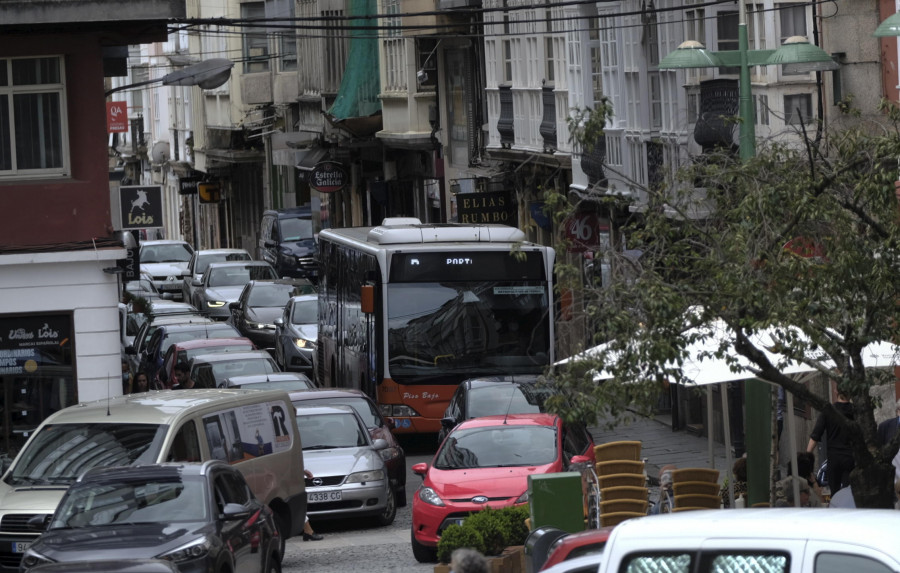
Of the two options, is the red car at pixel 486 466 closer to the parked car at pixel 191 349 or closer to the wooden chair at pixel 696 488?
the wooden chair at pixel 696 488

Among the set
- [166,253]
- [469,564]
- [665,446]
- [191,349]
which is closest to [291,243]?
[166,253]

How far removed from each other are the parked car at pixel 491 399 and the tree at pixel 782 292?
993cm

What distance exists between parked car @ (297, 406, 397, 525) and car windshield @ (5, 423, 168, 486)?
3.89m

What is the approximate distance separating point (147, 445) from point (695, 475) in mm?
5161

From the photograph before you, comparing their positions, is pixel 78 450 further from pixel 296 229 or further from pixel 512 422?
pixel 296 229

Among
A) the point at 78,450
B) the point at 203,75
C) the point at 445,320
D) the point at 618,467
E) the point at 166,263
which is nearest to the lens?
the point at 78,450

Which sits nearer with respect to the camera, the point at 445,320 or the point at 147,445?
the point at 147,445

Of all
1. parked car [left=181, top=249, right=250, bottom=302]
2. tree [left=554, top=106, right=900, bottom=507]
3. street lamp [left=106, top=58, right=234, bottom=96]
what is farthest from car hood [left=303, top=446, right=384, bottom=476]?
parked car [left=181, top=249, right=250, bottom=302]

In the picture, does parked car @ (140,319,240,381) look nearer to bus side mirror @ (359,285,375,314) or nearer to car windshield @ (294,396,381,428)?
bus side mirror @ (359,285,375,314)

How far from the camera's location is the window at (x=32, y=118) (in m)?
21.3

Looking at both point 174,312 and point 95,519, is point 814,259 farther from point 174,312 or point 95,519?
point 174,312

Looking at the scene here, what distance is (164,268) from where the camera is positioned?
178 feet

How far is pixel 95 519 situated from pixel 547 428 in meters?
6.66

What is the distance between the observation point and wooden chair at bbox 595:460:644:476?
16.0 meters
